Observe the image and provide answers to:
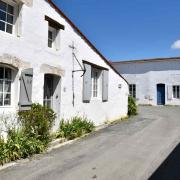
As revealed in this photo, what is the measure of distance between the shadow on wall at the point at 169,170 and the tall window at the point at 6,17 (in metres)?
5.72

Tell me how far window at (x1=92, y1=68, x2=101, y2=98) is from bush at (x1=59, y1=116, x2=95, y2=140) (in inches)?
91.3

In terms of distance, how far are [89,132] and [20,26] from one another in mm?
5350

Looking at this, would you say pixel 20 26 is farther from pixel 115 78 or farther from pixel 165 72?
pixel 165 72

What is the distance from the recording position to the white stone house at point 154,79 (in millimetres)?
27781

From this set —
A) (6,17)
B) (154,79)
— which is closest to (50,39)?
(6,17)

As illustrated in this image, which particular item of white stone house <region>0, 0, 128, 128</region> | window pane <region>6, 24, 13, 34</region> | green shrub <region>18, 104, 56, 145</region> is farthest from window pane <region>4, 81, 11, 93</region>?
window pane <region>6, 24, 13, 34</region>

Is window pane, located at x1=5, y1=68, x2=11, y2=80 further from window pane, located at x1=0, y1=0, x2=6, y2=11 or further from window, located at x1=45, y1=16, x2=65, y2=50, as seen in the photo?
window, located at x1=45, y1=16, x2=65, y2=50

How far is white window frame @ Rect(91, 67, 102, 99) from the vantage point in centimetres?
1360

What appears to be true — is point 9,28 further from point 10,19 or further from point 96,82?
point 96,82

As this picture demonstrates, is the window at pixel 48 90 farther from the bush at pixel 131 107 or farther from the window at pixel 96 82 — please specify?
the bush at pixel 131 107

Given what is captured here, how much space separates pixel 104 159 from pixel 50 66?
4.04m

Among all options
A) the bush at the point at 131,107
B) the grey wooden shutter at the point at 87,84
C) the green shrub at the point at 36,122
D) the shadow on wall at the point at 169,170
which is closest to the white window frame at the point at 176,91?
the bush at the point at 131,107

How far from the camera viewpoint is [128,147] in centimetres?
885

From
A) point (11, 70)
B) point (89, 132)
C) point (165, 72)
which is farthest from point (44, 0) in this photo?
point (165, 72)
